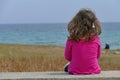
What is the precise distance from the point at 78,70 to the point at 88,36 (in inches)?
19.6

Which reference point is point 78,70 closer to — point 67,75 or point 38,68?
point 67,75

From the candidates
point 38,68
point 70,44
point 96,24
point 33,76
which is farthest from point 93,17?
point 38,68

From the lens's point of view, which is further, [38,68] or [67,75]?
[38,68]

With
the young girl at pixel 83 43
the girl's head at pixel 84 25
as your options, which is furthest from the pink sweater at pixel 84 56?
the girl's head at pixel 84 25

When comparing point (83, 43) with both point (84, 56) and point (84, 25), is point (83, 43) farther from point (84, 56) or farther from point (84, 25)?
point (84, 25)

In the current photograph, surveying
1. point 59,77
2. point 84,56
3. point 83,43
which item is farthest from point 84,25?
point 59,77

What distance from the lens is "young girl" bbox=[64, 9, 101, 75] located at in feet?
20.0

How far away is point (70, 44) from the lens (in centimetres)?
634

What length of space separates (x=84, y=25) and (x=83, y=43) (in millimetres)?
294

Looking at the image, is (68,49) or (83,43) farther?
(68,49)

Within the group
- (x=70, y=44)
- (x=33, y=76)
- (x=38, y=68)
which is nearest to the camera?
(x=33, y=76)

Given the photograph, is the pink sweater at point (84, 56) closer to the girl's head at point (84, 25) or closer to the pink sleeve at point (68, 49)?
the pink sleeve at point (68, 49)

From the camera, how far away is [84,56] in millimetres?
6285

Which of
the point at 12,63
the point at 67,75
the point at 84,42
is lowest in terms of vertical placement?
the point at 12,63
